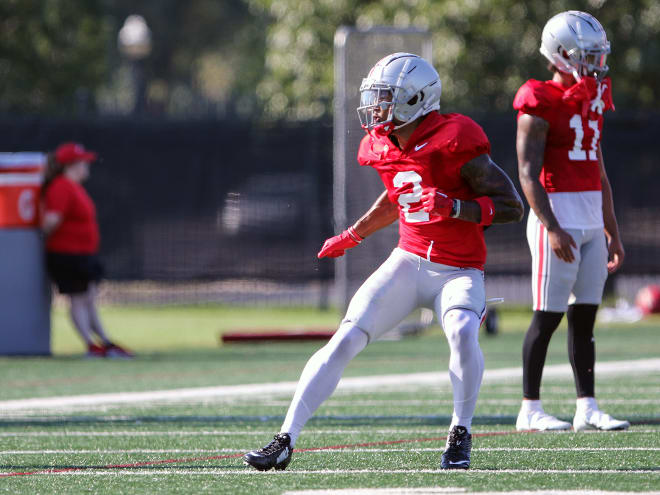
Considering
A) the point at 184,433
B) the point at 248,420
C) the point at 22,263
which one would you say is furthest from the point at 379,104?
the point at 22,263

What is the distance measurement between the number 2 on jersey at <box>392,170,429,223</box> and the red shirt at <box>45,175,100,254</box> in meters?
7.57

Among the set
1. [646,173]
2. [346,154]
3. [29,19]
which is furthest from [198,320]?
[29,19]

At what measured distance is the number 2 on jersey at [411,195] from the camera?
612 centimetres

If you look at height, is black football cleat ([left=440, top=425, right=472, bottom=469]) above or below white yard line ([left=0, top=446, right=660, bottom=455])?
above

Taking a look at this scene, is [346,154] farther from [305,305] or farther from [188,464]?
[188,464]

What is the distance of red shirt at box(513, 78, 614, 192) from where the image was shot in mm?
7355

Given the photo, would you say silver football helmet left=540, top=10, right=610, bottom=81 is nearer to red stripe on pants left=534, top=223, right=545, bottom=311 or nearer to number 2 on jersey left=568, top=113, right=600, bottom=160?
number 2 on jersey left=568, top=113, right=600, bottom=160

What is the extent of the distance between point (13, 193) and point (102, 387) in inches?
142

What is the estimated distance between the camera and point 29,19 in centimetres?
2566

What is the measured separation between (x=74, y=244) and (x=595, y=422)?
7204 mm

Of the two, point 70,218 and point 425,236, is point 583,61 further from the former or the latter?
point 70,218

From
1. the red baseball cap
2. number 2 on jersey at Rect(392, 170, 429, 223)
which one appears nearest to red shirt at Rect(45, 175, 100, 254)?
the red baseball cap

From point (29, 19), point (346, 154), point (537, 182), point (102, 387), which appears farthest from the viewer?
point (29, 19)

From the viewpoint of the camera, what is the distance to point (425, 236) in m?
6.17
